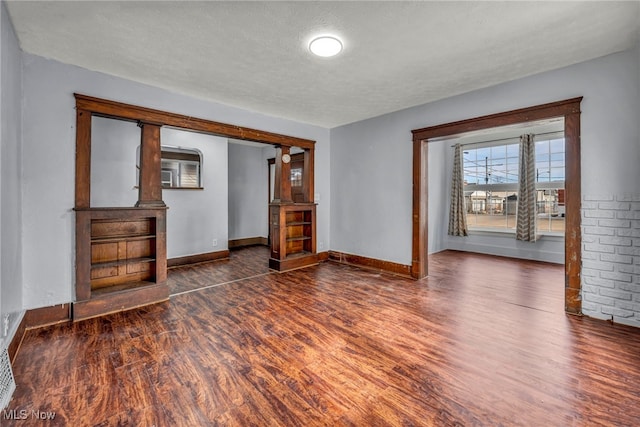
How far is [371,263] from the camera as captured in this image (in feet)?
15.7

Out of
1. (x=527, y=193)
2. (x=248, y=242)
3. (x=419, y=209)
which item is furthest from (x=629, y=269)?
(x=248, y=242)

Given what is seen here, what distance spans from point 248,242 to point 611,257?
649 centimetres

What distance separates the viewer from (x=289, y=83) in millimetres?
3273

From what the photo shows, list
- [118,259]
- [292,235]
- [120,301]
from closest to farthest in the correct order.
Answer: [120,301] < [118,259] < [292,235]

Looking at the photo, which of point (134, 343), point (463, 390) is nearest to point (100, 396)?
point (134, 343)

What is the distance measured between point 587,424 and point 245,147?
23.3ft

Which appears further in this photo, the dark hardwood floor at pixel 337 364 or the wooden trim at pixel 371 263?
A: the wooden trim at pixel 371 263

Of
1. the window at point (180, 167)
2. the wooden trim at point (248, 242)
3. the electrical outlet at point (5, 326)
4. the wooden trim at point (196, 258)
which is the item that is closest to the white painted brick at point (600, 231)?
the electrical outlet at point (5, 326)

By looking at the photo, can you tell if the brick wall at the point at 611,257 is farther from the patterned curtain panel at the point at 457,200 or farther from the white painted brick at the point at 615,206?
the patterned curtain panel at the point at 457,200

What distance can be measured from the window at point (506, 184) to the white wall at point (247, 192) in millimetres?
5014

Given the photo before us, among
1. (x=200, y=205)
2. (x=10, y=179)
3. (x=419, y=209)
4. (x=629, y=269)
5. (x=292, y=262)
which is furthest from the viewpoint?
(x=200, y=205)

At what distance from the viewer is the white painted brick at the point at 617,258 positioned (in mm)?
2582

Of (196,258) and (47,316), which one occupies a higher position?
(196,258)

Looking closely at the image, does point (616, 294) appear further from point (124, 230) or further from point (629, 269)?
point (124, 230)
